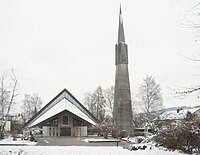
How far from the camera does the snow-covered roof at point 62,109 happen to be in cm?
3888

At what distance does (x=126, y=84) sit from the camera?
42375mm

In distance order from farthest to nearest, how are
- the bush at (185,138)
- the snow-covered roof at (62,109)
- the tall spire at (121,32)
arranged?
1. the tall spire at (121,32)
2. the snow-covered roof at (62,109)
3. the bush at (185,138)

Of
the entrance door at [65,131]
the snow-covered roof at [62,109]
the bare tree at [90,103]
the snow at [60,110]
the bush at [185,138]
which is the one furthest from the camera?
the bare tree at [90,103]

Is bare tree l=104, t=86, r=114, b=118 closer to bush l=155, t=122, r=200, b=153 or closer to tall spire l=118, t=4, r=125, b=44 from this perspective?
tall spire l=118, t=4, r=125, b=44

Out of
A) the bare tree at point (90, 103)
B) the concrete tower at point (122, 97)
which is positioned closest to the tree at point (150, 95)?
the concrete tower at point (122, 97)

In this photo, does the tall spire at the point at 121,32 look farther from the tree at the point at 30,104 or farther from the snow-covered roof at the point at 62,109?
the tree at the point at 30,104

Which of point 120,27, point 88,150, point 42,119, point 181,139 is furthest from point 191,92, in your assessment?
point 120,27

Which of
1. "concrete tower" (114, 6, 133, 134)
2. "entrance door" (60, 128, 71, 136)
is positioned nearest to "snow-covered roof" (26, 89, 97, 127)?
"entrance door" (60, 128, 71, 136)

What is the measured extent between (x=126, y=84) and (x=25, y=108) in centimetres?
3541

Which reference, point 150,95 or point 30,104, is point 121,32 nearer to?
point 150,95

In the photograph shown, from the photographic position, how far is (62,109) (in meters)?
38.9

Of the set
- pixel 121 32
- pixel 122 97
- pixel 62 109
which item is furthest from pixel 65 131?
pixel 121 32

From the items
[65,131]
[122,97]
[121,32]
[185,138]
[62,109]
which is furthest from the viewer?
[121,32]

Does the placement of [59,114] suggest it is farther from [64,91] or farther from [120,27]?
[120,27]
